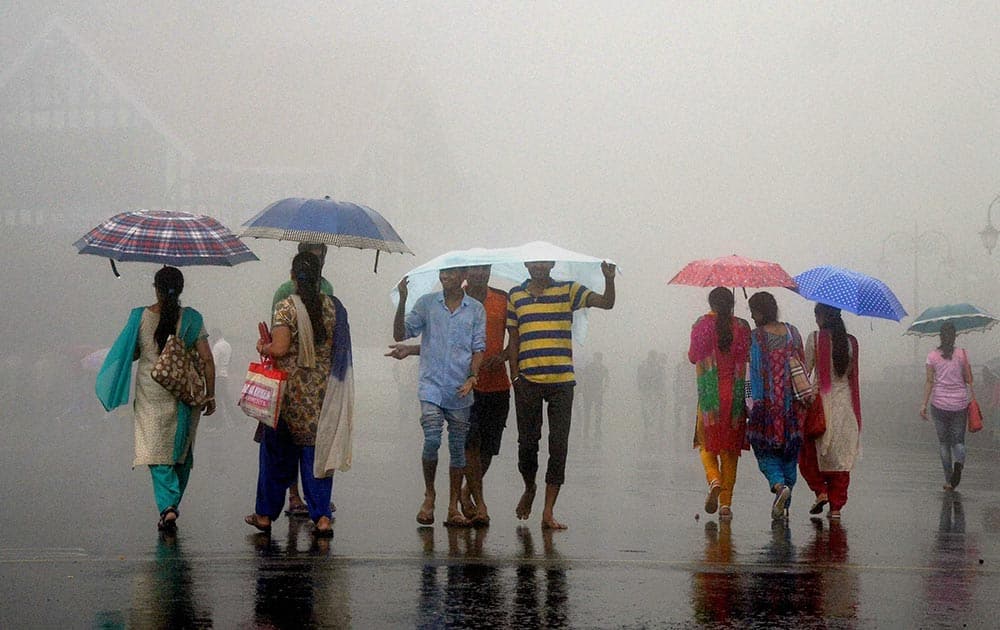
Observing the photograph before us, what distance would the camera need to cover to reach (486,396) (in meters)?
9.27

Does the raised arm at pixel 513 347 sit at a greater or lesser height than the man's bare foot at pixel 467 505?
greater

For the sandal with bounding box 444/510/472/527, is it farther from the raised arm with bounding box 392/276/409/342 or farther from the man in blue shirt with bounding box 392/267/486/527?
the raised arm with bounding box 392/276/409/342

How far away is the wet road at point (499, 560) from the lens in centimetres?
604

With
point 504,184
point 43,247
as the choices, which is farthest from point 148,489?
point 504,184

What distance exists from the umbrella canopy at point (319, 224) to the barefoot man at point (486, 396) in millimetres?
562

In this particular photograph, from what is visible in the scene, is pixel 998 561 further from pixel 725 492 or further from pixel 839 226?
pixel 839 226

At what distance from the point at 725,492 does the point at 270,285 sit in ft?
123

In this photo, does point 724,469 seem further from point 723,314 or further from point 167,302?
point 167,302

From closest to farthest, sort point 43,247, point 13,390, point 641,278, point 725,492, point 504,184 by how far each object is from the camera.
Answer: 1. point 725,492
2. point 13,390
3. point 43,247
4. point 504,184
5. point 641,278

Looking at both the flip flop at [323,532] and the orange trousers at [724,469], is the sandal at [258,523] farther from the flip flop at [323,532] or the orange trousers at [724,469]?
the orange trousers at [724,469]

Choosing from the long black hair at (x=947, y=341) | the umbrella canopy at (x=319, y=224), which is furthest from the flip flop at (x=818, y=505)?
the long black hair at (x=947, y=341)

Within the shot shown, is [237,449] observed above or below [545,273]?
below

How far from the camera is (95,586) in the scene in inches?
255

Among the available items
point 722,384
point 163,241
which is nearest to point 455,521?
point 722,384
